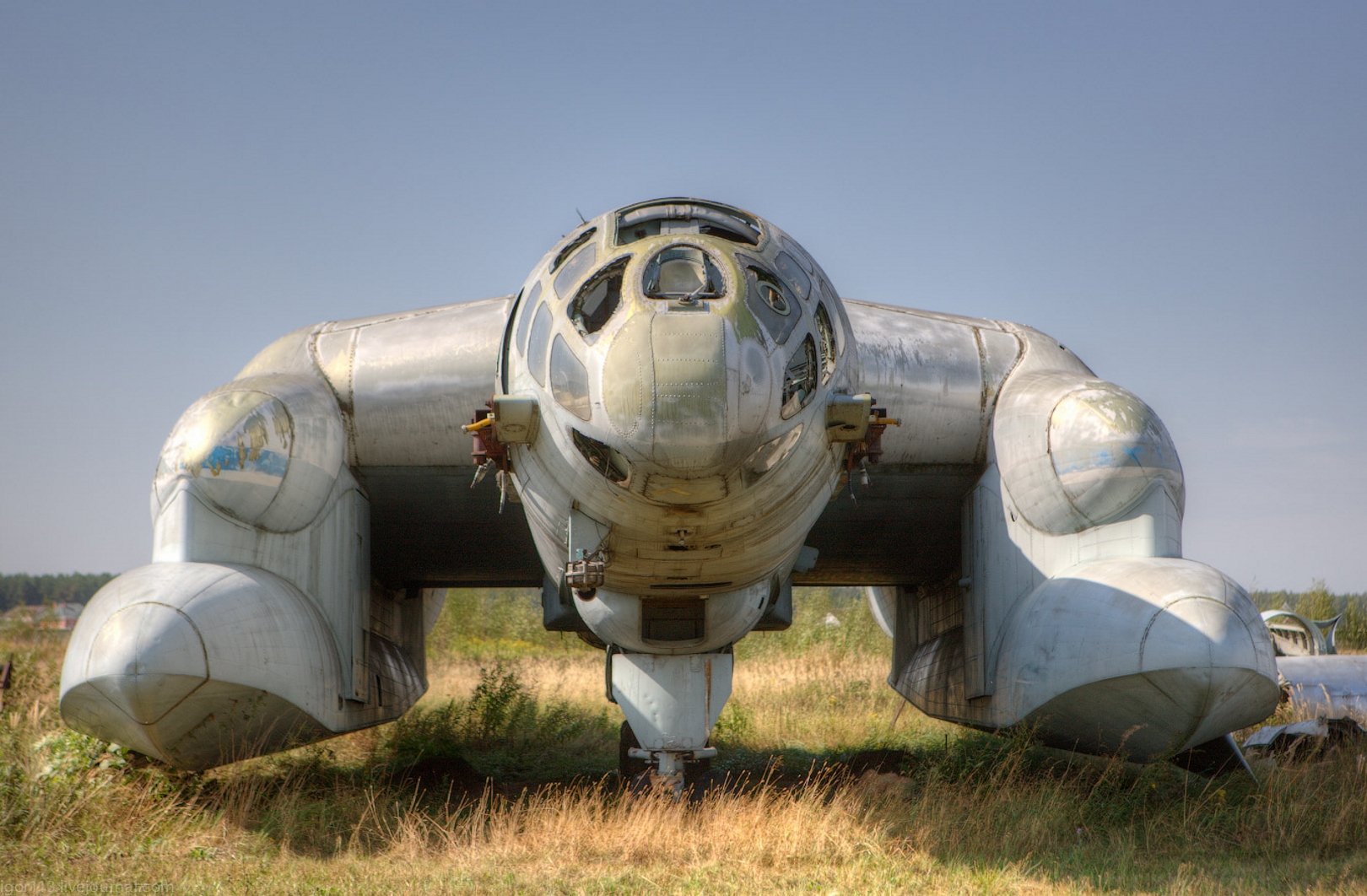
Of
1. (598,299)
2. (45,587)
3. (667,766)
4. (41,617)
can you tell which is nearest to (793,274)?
(598,299)

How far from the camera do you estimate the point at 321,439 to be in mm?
9383

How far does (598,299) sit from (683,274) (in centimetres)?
52

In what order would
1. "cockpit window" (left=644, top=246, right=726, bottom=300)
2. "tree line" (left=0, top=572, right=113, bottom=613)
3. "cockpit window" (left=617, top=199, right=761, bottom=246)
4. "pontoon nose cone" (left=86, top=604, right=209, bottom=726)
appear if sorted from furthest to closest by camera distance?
"tree line" (left=0, top=572, right=113, bottom=613) → "pontoon nose cone" (left=86, top=604, right=209, bottom=726) → "cockpit window" (left=617, top=199, right=761, bottom=246) → "cockpit window" (left=644, top=246, right=726, bottom=300)

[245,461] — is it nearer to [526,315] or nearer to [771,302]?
[526,315]

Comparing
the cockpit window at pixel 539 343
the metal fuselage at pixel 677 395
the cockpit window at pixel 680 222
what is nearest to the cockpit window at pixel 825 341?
the metal fuselage at pixel 677 395

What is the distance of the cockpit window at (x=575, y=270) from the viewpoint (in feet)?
20.5

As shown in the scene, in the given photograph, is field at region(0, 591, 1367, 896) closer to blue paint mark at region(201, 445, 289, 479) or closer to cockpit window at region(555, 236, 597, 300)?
blue paint mark at region(201, 445, 289, 479)

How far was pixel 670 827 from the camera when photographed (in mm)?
7461

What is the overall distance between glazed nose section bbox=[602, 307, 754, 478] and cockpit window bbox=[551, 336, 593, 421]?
0.88 feet

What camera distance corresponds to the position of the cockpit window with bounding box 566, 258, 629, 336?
239 inches

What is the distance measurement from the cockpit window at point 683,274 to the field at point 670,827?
3.38 meters

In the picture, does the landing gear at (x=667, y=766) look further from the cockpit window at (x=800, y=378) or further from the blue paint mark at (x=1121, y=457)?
the blue paint mark at (x=1121, y=457)

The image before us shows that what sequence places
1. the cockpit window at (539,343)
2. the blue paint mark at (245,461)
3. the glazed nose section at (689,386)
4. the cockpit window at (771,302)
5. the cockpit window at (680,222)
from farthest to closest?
the blue paint mark at (245,461) < the cockpit window at (680,222) < the cockpit window at (539,343) < the cockpit window at (771,302) < the glazed nose section at (689,386)

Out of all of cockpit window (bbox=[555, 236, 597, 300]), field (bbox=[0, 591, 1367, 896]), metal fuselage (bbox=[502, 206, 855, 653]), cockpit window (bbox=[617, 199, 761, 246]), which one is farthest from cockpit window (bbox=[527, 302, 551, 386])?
field (bbox=[0, 591, 1367, 896])
